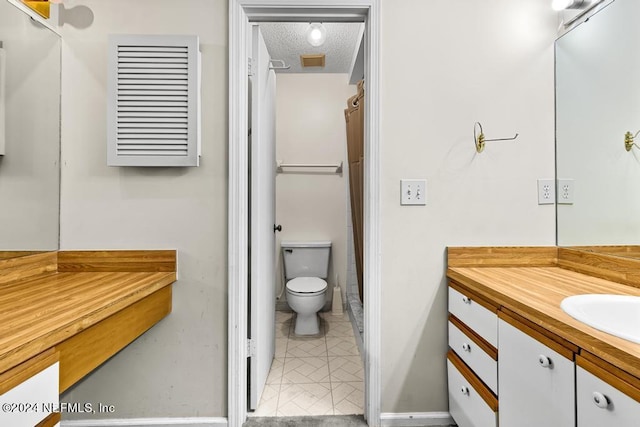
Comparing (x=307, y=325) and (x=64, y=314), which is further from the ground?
(x=64, y=314)

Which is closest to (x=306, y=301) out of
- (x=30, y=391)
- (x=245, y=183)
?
(x=245, y=183)

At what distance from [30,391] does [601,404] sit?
1286mm

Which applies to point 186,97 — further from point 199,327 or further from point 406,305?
point 406,305

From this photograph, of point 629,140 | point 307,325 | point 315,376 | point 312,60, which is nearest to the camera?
point 629,140

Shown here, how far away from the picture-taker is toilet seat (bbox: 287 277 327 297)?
2.49 meters

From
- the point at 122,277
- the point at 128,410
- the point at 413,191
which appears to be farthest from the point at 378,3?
the point at 128,410

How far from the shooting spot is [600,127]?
140cm

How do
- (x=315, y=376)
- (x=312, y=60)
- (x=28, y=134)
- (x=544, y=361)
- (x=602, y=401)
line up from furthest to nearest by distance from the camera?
(x=312, y=60) → (x=315, y=376) → (x=28, y=134) → (x=544, y=361) → (x=602, y=401)

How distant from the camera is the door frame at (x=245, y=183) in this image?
1513 mm

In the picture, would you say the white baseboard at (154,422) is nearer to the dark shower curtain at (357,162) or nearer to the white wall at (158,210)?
the white wall at (158,210)

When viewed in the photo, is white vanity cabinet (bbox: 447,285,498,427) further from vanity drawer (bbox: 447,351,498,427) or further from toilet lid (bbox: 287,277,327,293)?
toilet lid (bbox: 287,277,327,293)

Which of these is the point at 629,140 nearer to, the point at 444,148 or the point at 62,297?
the point at 444,148

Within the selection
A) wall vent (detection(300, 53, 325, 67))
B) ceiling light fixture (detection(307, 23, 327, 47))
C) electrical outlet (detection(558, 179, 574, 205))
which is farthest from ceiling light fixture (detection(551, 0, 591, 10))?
wall vent (detection(300, 53, 325, 67))

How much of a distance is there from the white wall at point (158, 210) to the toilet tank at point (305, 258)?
1487 millimetres
